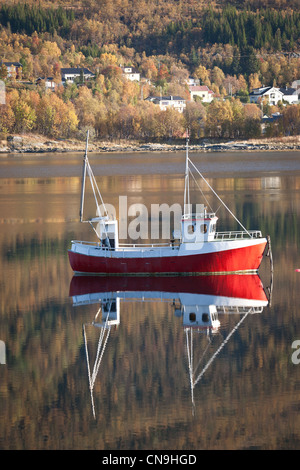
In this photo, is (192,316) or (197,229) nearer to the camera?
(192,316)

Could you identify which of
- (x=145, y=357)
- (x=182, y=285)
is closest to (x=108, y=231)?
(x=182, y=285)

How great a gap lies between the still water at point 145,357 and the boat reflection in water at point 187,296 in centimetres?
5

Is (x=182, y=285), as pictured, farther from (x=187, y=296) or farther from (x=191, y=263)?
(x=187, y=296)

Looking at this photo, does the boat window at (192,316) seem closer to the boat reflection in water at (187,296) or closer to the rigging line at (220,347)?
the boat reflection in water at (187,296)

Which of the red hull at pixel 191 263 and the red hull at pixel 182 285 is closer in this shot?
the red hull at pixel 182 285

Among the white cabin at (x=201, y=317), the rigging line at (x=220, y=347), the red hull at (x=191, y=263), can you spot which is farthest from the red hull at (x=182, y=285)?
the rigging line at (x=220, y=347)

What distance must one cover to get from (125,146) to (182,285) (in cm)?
13707

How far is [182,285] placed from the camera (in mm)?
31625

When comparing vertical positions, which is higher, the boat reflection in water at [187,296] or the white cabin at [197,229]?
the white cabin at [197,229]

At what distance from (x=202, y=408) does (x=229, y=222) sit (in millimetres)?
27706

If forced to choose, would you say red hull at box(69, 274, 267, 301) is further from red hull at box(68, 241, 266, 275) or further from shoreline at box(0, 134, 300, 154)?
shoreline at box(0, 134, 300, 154)

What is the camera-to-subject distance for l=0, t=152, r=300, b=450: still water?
62.6 feet

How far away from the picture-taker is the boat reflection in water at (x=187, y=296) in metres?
26.5

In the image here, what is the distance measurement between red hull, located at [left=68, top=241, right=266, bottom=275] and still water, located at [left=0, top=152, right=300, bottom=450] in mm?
538
